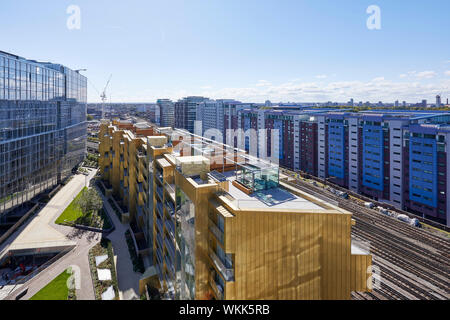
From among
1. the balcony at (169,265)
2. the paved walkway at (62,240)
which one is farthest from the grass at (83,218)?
the balcony at (169,265)

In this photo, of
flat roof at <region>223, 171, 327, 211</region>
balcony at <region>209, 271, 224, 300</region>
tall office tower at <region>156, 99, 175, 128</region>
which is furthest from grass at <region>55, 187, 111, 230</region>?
tall office tower at <region>156, 99, 175, 128</region>

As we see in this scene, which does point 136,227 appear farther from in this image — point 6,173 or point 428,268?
point 428,268

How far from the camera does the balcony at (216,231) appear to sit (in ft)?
25.5

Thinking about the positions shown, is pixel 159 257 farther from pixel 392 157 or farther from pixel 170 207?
pixel 392 157

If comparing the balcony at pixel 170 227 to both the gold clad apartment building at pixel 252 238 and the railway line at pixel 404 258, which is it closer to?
the gold clad apartment building at pixel 252 238

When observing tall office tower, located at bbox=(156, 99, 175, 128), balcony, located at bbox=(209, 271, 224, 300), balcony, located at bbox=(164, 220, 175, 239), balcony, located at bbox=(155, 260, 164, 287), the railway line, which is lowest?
the railway line

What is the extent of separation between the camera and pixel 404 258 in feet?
65.2

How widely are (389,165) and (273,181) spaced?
29.2m

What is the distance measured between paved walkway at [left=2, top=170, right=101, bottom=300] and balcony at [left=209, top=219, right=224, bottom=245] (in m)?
9.13

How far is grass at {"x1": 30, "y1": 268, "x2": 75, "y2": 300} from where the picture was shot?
1362cm

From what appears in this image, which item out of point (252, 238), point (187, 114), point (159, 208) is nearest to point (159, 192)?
point (159, 208)

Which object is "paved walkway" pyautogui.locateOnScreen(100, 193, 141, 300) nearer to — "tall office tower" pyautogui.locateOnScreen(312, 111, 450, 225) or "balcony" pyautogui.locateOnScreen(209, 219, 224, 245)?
"balcony" pyautogui.locateOnScreen(209, 219, 224, 245)
